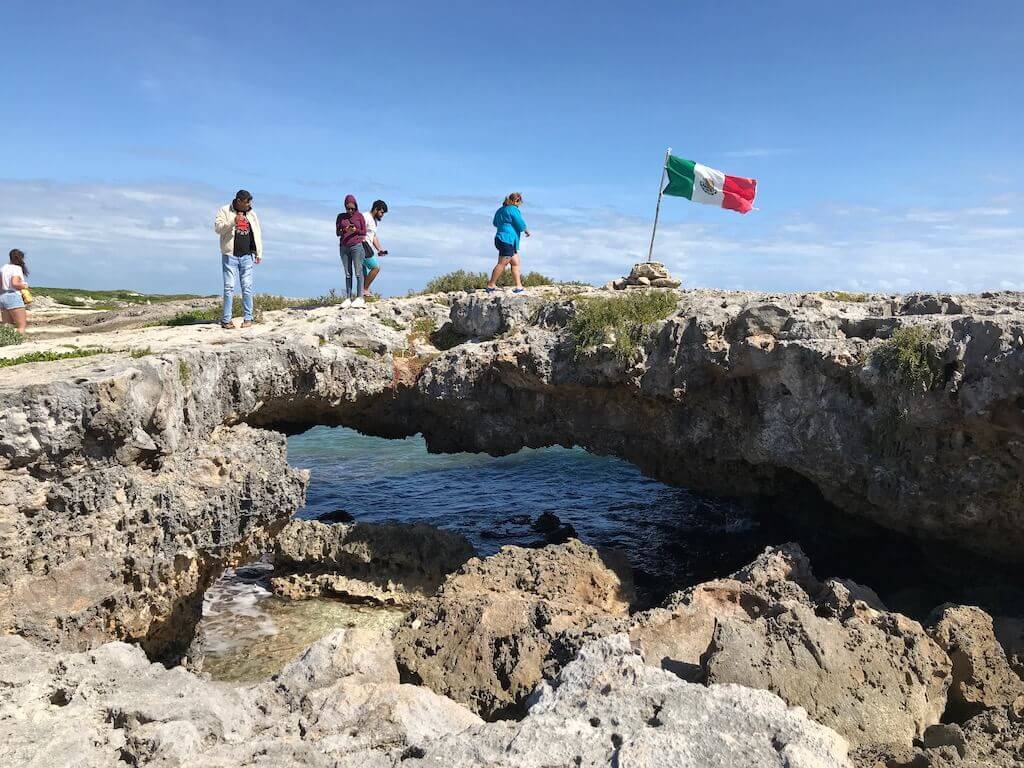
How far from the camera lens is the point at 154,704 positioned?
6.80 meters

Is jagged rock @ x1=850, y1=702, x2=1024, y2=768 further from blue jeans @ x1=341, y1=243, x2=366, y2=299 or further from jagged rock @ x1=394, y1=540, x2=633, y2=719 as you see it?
blue jeans @ x1=341, y1=243, x2=366, y2=299

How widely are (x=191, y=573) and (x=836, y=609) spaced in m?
9.90

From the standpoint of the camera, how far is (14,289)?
16.2m

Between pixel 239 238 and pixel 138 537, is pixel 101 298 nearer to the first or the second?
pixel 239 238

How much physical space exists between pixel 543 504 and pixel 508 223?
1027 cm

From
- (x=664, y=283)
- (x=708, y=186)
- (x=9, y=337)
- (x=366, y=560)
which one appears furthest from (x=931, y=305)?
(x=9, y=337)

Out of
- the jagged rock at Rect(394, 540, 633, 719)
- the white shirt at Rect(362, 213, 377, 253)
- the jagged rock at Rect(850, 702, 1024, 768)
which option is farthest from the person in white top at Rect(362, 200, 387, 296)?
the jagged rock at Rect(850, 702, 1024, 768)

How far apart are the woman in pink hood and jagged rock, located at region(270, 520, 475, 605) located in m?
5.95

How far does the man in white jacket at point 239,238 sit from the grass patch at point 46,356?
10.7ft

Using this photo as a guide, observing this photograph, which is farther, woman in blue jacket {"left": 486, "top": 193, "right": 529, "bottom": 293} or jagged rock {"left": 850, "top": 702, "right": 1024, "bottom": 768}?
woman in blue jacket {"left": 486, "top": 193, "right": 529, "bottom": 293}

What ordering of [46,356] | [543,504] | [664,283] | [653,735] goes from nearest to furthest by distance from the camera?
[653,735], [46,356], [664,283], [543,504]

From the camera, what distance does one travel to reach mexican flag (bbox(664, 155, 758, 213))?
19.7 m

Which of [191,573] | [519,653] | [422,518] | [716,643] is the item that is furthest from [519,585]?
[422,518]

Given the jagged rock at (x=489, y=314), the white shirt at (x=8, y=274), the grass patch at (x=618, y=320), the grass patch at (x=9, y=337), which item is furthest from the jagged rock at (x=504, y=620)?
the white shirt at (x=8, y=274)
